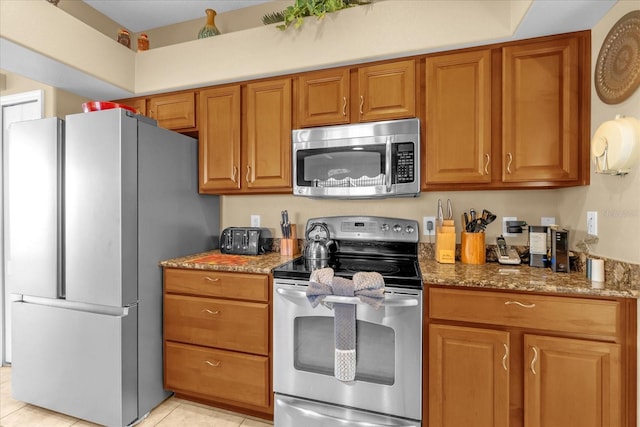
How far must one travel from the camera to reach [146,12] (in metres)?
2.62

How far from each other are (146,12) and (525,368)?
3.66 m

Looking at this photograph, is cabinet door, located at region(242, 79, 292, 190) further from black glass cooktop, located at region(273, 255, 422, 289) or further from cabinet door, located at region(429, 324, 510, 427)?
cabinet door, located at region(429, 324, 510, 427)

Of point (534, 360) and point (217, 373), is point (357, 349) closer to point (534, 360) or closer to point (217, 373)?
point (534, 360)

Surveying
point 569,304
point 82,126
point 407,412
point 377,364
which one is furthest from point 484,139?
point 82,126

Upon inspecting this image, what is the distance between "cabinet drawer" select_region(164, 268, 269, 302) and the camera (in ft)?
5.93

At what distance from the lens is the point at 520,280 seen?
1.46 meters

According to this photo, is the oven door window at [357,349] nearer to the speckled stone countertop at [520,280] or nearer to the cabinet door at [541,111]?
the speckled stone countertop at [520,280]

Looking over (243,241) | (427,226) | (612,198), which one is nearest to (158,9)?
(243,241)

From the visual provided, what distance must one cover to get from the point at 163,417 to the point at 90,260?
3.53 feet

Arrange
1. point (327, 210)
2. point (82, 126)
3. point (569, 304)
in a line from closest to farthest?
point (569, 304), point (82, 126), point (327, 210)

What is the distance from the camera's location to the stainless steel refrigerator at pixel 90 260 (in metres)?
1.76

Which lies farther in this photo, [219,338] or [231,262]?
[231,262]

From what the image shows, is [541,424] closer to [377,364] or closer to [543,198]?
[377,364]

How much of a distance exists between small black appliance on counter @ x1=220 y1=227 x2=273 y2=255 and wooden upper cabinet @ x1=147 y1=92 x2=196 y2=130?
889 millimetres
